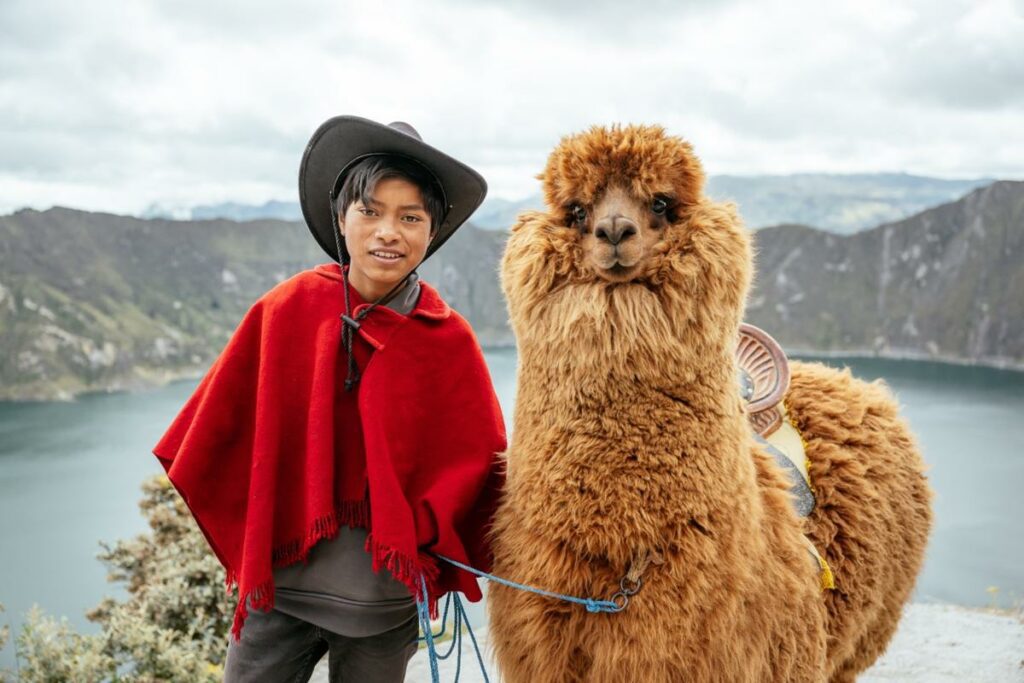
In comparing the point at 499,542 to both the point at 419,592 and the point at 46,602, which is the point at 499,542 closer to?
the point at 419,592

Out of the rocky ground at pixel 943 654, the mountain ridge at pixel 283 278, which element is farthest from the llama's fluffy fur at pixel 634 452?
the mountain ridge at pixel 283 278

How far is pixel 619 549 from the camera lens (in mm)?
1664

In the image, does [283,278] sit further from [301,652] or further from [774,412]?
[301,652]

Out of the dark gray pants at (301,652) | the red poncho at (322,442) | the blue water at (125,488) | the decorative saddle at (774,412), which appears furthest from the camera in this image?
the blue water at (125,488)

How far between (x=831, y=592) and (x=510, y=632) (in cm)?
117

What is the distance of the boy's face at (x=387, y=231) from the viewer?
179 centimetres

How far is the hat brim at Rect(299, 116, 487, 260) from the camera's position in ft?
5.90

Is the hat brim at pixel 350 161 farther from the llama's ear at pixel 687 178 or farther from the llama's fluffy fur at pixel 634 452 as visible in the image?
the llama's ear at pixel 687 178

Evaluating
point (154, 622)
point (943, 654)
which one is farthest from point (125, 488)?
point (943, 654)

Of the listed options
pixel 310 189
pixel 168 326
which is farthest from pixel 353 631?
pixel 168 326

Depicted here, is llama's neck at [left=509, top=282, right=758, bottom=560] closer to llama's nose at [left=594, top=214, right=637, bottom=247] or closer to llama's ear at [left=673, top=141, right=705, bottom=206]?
llama's nose at [left=594, top=214, right=637, bottom=247]

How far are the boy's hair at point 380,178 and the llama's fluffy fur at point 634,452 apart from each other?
24 centimetres

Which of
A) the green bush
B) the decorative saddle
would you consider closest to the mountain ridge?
the green bush

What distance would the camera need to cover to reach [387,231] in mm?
1776
